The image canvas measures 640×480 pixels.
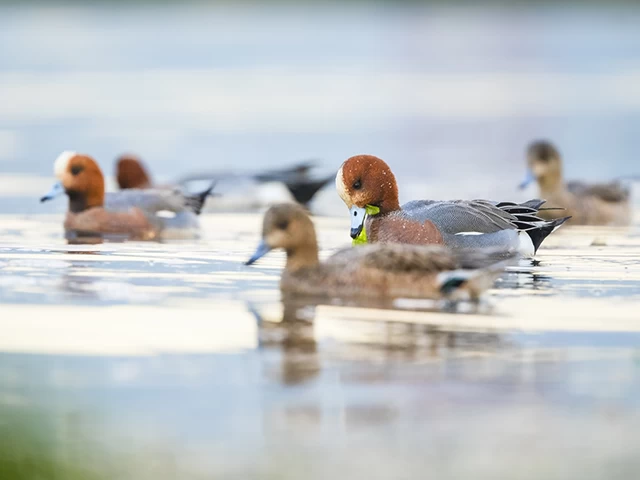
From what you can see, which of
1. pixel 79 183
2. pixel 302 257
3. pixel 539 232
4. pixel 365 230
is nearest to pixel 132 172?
pixel 79 183

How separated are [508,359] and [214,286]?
2.37 meters

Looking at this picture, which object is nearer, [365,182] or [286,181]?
[365,182]

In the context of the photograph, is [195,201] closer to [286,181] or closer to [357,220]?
[286,181]

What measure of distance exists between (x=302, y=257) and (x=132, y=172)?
642cm

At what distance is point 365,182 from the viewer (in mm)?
9250

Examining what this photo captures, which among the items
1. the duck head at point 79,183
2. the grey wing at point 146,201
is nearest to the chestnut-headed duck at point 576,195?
the grey wing at point 146,201

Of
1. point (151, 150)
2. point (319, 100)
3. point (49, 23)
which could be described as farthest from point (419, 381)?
point (49, 23)

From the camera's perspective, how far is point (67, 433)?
18.1 ft

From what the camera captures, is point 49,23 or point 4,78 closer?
point 4,78

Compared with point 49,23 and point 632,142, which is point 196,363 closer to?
point 632,142

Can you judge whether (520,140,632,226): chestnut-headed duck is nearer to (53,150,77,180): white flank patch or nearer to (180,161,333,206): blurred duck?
(180,161,333,206): blurred duck

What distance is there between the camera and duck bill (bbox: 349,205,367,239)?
916 centimetres

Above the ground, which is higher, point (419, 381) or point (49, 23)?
point (49, 23)

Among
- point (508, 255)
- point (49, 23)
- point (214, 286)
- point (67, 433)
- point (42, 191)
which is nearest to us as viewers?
point (67, 433)
